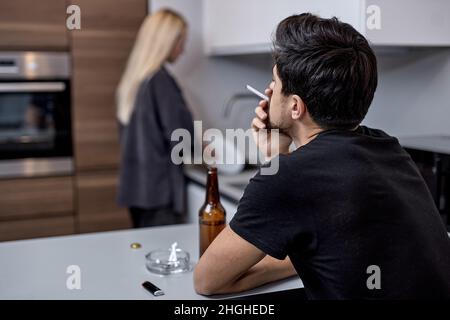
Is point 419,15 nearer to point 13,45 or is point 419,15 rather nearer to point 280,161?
point 280,161

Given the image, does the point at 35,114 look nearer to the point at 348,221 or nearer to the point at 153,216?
the point at 153,216

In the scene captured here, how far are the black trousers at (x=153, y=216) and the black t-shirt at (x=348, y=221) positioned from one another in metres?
1.65

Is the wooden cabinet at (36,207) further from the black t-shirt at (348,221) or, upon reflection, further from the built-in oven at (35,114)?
the black t-shirt at (348,221)

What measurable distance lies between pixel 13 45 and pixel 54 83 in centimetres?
24

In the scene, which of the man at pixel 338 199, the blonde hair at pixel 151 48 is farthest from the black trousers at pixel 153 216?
the man at pixel 338 199

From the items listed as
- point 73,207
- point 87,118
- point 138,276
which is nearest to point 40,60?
point 87,118

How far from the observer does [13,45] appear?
2586 millimetres

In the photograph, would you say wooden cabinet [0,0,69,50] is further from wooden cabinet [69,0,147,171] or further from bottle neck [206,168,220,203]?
bottle neck [206,168,220,203]

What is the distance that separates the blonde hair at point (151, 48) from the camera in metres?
2.46

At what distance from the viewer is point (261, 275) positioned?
1.20 metres

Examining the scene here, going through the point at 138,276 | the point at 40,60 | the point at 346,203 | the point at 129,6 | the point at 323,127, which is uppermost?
the point at 129,6

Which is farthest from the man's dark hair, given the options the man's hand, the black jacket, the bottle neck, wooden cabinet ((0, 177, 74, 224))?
wooden cabinet ((0, 177, 74, 224))

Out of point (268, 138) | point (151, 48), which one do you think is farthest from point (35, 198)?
point (268, 138)

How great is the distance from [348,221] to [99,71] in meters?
2.02
